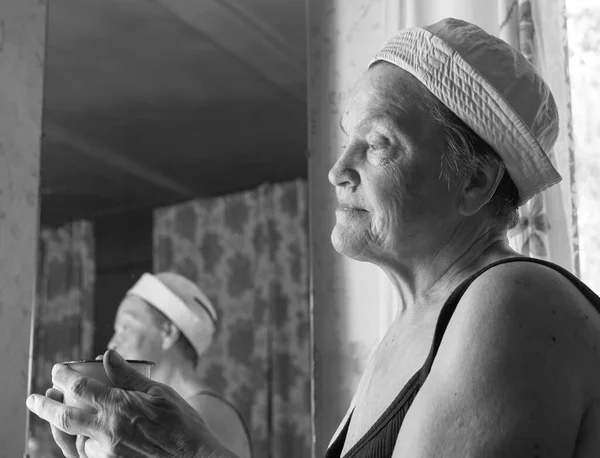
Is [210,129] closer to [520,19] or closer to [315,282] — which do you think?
[315,282]

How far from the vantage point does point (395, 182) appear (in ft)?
3.21

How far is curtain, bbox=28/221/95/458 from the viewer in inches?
75.7

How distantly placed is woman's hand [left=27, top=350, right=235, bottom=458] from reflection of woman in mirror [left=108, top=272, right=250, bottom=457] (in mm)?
1236

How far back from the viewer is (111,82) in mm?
2223

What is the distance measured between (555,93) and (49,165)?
125 cm

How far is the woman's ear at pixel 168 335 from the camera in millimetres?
2639

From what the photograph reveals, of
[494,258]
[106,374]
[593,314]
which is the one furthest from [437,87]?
[106,374]

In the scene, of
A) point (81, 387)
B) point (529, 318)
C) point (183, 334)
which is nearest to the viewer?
point (529, 318)

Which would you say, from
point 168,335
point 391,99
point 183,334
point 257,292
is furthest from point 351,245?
point 168,335

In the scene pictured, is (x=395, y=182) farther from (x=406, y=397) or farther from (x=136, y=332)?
(x=136, y=332)

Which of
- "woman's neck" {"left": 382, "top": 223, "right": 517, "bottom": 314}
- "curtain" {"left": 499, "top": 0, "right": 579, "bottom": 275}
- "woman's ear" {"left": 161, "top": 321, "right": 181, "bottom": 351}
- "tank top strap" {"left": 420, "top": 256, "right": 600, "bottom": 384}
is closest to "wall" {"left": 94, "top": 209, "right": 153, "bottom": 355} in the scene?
"woman's ear" {"left": 161, "top": 321, "right": 181, "bottom": 351}

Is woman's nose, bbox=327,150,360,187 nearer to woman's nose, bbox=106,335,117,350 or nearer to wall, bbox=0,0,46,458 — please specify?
wall, bbox=0,0,46,458

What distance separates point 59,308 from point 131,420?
1234 mm

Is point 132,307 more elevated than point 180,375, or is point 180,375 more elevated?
point 132,307
